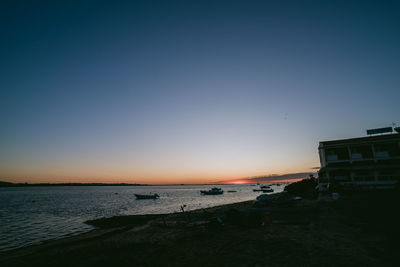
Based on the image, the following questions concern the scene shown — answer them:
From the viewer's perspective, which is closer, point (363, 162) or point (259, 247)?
point (259, 247)

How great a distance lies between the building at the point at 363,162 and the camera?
28.4 meters

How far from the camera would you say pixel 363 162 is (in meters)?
30.4

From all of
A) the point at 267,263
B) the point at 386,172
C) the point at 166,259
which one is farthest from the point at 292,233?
the point at 386,172

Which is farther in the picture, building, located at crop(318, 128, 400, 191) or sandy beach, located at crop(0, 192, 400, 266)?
building, located at crop(318, 128, 400, 191)

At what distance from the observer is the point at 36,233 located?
947 inches

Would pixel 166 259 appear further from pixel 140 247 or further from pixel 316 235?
pixel 316 235

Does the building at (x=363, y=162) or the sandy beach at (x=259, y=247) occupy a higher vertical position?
the building at (x=363, y=162)

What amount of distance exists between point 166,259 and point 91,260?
4206 mm

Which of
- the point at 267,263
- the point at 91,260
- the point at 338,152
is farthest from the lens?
the point at 338,152

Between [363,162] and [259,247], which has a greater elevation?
[363,162]

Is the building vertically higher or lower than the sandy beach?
higher

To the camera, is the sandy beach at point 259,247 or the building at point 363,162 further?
the building at point 363,162

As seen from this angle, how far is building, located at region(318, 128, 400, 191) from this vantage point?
28375 millimetres

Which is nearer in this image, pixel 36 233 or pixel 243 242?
pixel 243 242
